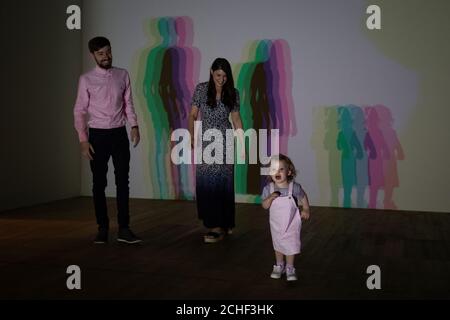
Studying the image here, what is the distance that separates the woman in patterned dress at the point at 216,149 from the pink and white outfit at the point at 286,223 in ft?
3.39

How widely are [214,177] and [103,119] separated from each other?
821mm

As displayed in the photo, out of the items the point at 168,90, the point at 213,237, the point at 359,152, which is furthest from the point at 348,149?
the point at 213,237

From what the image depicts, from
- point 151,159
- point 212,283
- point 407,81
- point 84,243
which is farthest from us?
point 151,159

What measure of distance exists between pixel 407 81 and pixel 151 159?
8.93 feet

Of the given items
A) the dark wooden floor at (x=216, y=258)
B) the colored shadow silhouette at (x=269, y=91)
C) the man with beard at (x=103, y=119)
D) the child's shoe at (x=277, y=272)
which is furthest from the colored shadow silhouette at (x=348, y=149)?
the child's shoe at (x=277, y=272)

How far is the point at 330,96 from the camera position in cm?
557

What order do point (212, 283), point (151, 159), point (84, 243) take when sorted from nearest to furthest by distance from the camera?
point (212, 283) → point (84, 243) → point (151, 159)

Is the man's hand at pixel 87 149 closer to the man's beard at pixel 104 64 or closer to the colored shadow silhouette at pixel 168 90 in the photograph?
the man's beard at pixel 104 64

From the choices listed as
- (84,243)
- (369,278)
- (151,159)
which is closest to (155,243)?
(84,243)

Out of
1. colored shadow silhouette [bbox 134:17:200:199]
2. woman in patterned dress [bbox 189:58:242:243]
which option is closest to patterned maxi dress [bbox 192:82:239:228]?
woman in patterned dress [bbox 189:58:242:243]

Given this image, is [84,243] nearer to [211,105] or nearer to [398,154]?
[211,105]

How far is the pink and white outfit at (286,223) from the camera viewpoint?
2.71 m

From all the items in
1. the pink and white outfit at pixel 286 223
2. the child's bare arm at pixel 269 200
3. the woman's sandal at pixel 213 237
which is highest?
the child's bare arm at pixel 269 200

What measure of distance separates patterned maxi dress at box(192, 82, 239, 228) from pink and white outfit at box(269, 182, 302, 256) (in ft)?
3.49
